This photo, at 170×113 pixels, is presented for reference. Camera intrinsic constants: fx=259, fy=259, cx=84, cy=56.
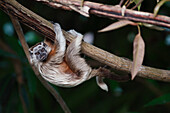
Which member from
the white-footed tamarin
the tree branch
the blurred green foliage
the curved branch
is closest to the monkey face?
the white-footed tamarin

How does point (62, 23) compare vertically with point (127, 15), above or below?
below

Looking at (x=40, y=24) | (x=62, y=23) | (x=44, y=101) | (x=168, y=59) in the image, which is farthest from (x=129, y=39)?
(x=40, y=24)

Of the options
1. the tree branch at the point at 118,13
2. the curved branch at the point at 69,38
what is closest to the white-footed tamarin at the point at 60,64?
the curved branch at the point at 69,38

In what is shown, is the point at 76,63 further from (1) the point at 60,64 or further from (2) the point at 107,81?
(2) the point at 107,81

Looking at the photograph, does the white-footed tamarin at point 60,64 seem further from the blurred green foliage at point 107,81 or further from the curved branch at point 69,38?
the blurred green foliage at point 107,81

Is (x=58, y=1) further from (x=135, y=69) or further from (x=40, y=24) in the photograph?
(x=135, y=69)

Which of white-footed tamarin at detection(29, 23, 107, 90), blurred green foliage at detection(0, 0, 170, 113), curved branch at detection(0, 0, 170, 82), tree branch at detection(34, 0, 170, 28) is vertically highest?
tree branch at detection(34, 0, 170, 28)

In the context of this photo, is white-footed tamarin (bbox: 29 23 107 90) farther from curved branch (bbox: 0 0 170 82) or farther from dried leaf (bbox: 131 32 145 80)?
dried leaf (bbox: 131 32 145 80)

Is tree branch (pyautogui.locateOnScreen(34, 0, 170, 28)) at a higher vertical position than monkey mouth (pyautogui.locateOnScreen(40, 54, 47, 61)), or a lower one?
higher
